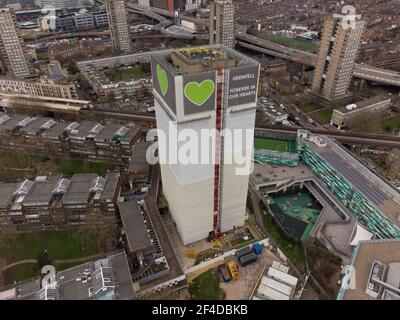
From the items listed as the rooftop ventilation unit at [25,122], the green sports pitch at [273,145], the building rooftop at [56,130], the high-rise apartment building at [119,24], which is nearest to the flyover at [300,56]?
the green sports pitch at [273,145]

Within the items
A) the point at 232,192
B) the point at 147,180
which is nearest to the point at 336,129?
the point at 232,192

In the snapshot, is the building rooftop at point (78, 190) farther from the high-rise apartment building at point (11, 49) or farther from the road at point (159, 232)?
the high-rise apartment building at point (11, 49)

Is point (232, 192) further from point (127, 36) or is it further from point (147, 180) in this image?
point (127, 36)

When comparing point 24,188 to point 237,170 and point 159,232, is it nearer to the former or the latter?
point 159,232

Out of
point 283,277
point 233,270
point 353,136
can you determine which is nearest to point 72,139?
point 233,270

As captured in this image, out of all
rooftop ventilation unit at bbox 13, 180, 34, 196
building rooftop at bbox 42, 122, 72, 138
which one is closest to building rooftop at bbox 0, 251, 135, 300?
rooftop ventilation unit at bbox 13, 180, 34, 196

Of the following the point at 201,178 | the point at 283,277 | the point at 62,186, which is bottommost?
the point at 283,277
